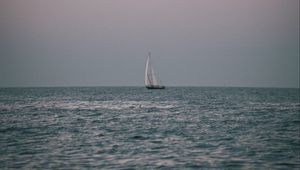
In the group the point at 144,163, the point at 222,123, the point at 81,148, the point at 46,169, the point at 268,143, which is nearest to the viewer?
the point at 46,169

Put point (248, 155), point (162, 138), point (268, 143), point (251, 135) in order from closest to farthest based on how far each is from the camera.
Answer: point (248, 155), point (268, 143), point (162, 138), point (251, 135)

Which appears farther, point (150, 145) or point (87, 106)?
point (87, 106)

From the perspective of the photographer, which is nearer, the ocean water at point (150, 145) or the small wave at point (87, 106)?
the ocean water at point (150, 145)

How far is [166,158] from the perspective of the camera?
2577 centimetres

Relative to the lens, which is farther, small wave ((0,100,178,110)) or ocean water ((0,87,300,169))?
small wave ((0,100,178,110))

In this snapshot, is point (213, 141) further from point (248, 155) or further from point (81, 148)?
point (81, 148)

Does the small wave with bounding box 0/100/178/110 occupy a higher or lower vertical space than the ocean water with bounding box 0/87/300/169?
higher

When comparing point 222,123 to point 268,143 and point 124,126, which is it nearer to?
point 124,126

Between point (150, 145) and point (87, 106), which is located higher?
point (87, 106)

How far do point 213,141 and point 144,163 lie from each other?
32.7ft

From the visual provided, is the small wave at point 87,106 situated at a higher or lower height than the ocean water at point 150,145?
higher

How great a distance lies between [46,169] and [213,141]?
14296 mm

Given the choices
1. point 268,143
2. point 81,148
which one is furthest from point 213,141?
point 81,148

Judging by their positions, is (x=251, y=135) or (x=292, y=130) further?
(x=292, y=130)
